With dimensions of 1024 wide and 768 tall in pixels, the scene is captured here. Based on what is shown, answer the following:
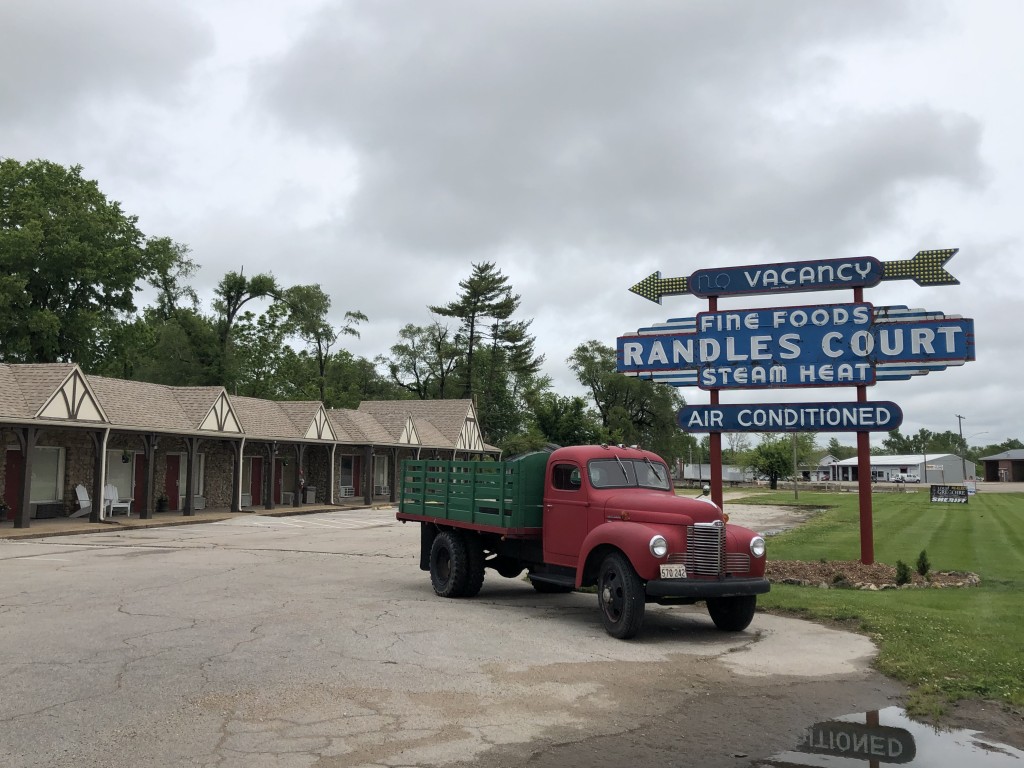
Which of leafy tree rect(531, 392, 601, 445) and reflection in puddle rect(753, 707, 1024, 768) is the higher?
leafy tree rect(531, 392, 601, 445)

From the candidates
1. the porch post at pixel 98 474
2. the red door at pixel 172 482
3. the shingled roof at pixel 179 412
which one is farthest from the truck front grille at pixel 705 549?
the red door at pixel 172 482

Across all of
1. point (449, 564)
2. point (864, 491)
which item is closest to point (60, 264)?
point (449, 564)

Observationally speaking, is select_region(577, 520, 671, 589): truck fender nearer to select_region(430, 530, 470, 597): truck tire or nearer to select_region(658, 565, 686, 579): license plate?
select_region(658, 565, 686, 579): license plate

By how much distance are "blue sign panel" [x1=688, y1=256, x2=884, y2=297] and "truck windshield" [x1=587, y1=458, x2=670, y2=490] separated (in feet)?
19.7

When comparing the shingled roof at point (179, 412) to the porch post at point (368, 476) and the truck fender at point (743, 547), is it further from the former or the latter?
the truck fender at point (743, 547)

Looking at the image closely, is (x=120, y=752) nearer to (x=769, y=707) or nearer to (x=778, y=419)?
(x=769, y=707)

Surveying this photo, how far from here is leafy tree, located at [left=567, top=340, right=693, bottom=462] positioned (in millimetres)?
85375

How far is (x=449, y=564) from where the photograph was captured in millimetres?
12172

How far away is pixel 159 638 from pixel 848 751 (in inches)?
267

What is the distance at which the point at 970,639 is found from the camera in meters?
8.75

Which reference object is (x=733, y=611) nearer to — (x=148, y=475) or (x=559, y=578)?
(x=559, y=578)

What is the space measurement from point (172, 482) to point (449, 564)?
23820 millimetres

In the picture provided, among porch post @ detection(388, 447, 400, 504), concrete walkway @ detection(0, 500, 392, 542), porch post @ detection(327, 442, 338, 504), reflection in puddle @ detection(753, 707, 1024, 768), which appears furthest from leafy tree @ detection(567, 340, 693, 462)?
reflection in puddle @ detection(753, 707, 1024, 768)

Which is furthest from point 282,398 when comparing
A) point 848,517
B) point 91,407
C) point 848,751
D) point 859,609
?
point 848,751
